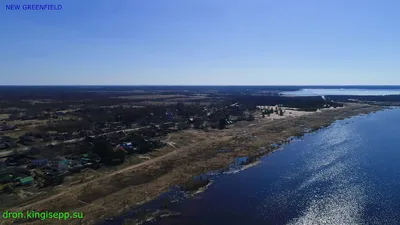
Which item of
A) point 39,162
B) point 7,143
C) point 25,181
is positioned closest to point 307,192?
point 25,181

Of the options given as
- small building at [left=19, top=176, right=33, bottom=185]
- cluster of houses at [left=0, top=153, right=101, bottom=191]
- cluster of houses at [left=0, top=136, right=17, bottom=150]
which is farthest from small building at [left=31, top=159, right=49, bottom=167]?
cluster of houses at [left=0, top=136, right=17, bottom=150]

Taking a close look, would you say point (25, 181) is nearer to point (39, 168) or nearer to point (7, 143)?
point (39, 168)

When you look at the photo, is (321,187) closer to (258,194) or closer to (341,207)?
(341,207)

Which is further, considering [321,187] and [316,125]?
[316,125]

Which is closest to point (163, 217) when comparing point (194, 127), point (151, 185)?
point (151, 185)

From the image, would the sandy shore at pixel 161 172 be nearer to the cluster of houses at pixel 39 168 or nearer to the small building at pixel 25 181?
the cluster of houses at pixel 39 168
